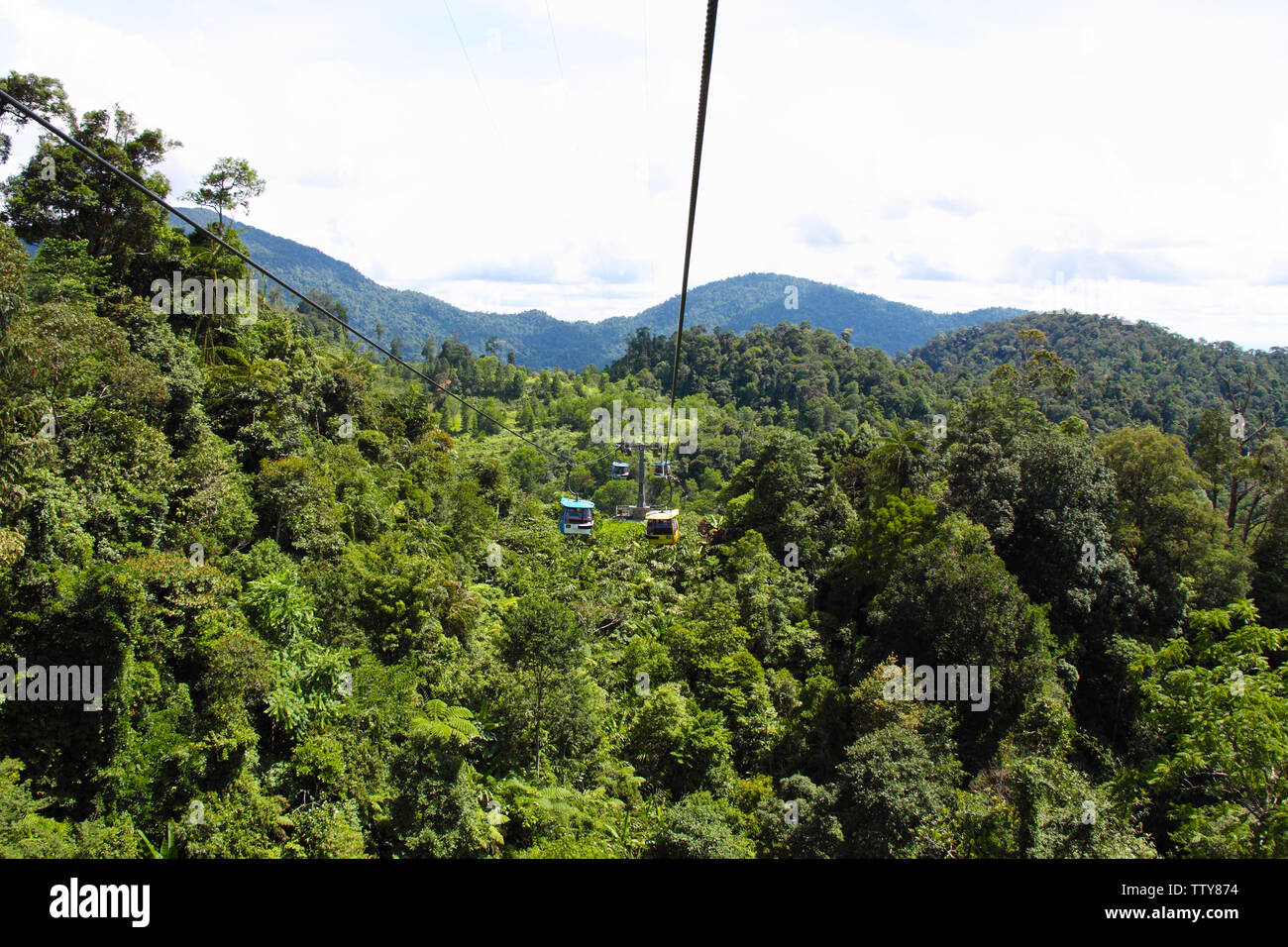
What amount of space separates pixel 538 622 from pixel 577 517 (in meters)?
7.60

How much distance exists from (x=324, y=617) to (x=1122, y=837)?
17.5 metres

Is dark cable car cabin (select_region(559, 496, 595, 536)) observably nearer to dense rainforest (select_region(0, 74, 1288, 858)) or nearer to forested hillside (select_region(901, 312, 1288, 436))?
dense rainforest (select_region(0, 74, 1288, 858))

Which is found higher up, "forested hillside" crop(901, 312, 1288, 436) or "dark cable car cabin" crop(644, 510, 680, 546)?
"forested hillside" crop(901, 312, 1288, 436)

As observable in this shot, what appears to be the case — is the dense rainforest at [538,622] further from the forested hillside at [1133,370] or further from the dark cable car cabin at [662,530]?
the forested hillside at [1133,370]

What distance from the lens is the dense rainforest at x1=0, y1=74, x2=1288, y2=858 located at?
40.9 feet

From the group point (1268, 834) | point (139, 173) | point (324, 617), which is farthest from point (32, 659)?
point (1268, 834)

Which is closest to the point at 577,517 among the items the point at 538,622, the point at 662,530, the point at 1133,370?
the point at 662,530

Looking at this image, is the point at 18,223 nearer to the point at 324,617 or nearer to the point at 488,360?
the point at 324,617

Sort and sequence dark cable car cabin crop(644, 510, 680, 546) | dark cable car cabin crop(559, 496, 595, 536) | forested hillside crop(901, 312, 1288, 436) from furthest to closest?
forested hillside crop(901, 312, 1288, 436), dark cable car cabin crop(559, 496, 595, 536), dark cable car cabin crop(644, 510, 680, 546)

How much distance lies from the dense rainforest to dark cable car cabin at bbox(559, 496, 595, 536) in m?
2.66

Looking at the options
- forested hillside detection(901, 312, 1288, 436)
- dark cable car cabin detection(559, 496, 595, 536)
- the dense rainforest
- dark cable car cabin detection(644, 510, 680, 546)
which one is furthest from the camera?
forested hillside detection(901, 312, 1288, 436)

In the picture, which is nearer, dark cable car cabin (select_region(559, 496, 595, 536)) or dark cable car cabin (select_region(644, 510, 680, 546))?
dark cable car cabin (select_region(644, 510, 680, 546))

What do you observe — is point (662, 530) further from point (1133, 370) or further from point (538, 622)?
point (1133, 370)

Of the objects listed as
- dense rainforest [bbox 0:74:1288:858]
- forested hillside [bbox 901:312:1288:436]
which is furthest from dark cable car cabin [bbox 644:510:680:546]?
forested hillside [bbox 901:312:1288:436]
